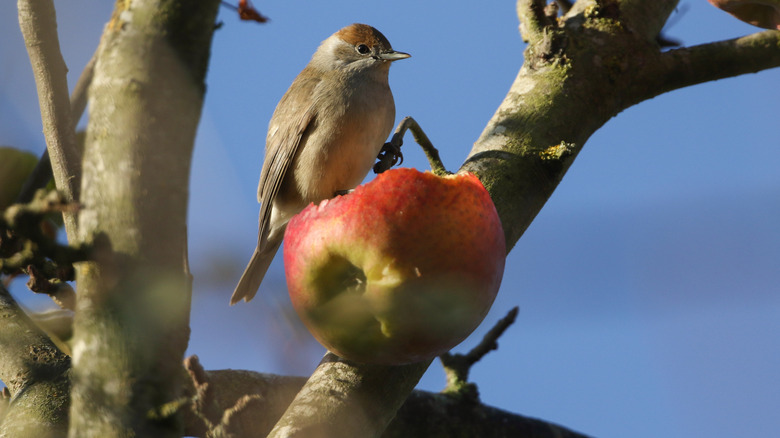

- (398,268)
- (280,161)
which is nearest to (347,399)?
(398,268)

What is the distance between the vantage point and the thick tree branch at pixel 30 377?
109 inches

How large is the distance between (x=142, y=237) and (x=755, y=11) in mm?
3184

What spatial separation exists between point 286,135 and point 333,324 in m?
2.21

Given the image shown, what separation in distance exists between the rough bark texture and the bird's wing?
2.49 metres

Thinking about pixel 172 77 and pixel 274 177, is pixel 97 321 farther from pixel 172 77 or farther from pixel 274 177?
pixel 274 177

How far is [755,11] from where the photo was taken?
11.2 ft

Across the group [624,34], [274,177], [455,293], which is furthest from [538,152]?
[274,177]

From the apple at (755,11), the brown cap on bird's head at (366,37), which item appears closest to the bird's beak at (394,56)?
the brown cap on bird's head at (366,37)

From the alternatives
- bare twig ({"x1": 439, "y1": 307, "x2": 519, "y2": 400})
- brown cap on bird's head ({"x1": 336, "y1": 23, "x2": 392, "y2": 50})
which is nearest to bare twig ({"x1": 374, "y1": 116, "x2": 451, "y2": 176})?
bare twig ({"x1": 439, "y1": 307, "x2": 519, "y2": 400})

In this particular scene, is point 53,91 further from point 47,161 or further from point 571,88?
point 571,88

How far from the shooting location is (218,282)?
138 cm

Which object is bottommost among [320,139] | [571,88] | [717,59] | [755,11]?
[320,139]

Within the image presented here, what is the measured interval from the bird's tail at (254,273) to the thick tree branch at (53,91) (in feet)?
3.90

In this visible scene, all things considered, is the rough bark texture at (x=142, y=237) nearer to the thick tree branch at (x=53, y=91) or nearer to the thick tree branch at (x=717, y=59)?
the thick tree branch at (x=53, y=91)
